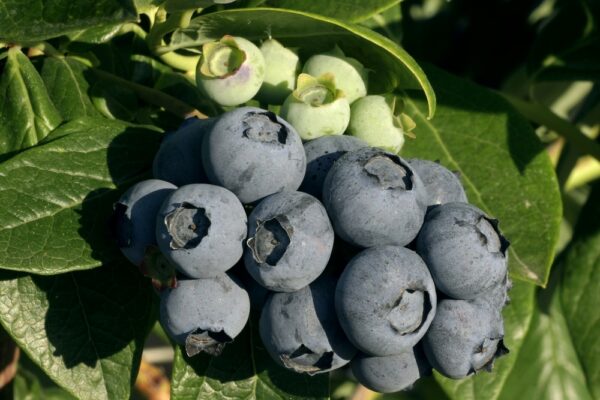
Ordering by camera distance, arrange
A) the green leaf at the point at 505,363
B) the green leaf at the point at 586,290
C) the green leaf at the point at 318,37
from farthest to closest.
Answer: the green leaf at the point at 586,290
the green leaf at the point at 505,363
the green leaf at the point at 318,37

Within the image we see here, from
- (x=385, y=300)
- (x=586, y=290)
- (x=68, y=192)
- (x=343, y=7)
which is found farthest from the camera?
(x=586, y=290)

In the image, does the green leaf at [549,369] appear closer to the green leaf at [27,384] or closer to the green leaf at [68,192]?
the green leaf at [27,384]

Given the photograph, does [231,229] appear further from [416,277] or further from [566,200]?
[566,200]

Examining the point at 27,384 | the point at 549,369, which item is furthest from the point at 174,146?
the point at 549,369

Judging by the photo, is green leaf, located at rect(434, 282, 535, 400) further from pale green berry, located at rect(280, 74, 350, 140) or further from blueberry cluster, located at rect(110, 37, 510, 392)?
pale green berry, located at rect(280, 74, 350, 140)

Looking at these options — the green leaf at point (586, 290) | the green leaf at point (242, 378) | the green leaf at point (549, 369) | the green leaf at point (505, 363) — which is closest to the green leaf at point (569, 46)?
the green leaf at point (586, 290)

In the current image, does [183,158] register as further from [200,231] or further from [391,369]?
[391,369]

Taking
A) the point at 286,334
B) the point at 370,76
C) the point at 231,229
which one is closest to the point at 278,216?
the point at 231,229
